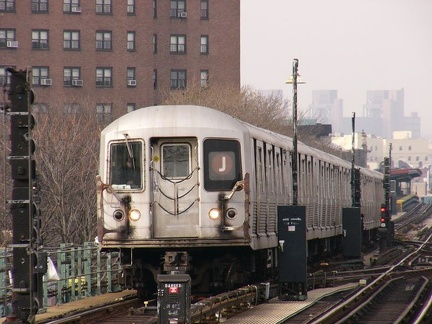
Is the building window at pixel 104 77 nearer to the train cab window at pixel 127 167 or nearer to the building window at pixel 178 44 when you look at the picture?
the building window at pixel 178 44

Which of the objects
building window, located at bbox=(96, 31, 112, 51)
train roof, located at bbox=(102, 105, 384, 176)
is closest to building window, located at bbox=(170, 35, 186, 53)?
building window, located at bbox=(96, 31, 112, 51)

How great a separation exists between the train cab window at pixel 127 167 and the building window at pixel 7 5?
62.6 meters

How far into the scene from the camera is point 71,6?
272 ft

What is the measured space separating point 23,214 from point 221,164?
26.8 feet

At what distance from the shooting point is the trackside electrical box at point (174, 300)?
17328 millimetres

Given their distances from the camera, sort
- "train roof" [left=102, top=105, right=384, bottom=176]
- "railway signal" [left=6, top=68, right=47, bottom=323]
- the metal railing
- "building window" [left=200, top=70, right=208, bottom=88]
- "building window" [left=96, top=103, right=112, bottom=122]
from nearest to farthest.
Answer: "railway signal" [left=6, top=68, right=47, bottom=323], "train roof" [left=102, top=105, right=384, bottom=176], the metal railing, "building window" [left=96, top=103, right=112, bottom=122], "building window" [left=200, top=70, right=208, bottom=88]

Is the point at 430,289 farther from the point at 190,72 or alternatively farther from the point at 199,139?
the point at 190,72

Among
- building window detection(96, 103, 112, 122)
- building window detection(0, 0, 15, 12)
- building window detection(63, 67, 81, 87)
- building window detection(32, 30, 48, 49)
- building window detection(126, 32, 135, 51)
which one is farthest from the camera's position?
building window detection(126, 32, 135, 51)

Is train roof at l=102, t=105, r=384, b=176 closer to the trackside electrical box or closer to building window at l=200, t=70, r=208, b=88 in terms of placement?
the trackside electrical box

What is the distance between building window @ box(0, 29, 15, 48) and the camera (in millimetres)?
83000

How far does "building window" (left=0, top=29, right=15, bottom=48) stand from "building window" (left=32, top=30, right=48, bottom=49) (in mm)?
1554

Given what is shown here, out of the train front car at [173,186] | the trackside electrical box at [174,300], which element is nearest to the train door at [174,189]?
the train front car at [173,186]

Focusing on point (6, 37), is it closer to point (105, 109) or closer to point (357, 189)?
point (105, 109)

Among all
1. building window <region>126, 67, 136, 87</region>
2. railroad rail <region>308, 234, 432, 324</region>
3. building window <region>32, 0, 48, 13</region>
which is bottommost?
railroad rail <region>308, 234, 432, 324</region>
